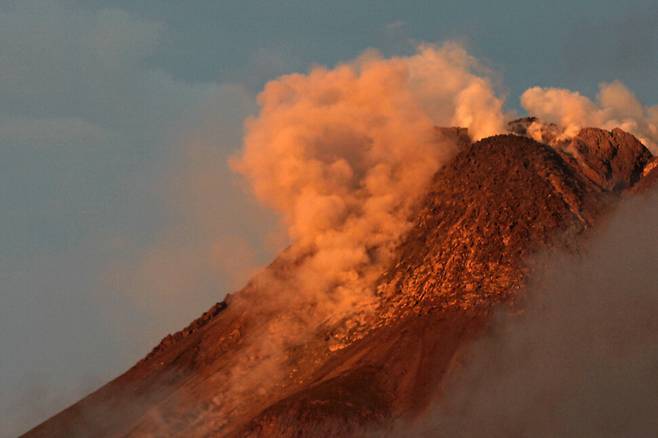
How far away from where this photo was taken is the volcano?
160 metres

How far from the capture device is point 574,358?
160500mm

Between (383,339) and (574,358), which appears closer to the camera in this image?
(574,358)

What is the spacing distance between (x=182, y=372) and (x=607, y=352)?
202 ft

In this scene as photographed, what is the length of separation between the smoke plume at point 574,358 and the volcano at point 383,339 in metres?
3.16

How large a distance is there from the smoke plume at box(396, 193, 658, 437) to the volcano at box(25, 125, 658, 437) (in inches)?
124

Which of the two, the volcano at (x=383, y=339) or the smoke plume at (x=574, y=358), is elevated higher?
the volcano at (x=383, y=339)

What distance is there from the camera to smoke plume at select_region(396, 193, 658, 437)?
5901 inches

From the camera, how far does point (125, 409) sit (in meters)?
183

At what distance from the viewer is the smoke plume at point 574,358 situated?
150 m

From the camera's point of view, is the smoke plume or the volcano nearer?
the smoke plume

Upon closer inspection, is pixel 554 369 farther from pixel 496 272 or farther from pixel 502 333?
pixel 496 272

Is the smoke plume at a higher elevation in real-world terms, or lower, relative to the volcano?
lower

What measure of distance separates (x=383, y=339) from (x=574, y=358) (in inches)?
1018

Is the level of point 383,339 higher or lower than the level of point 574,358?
higher
